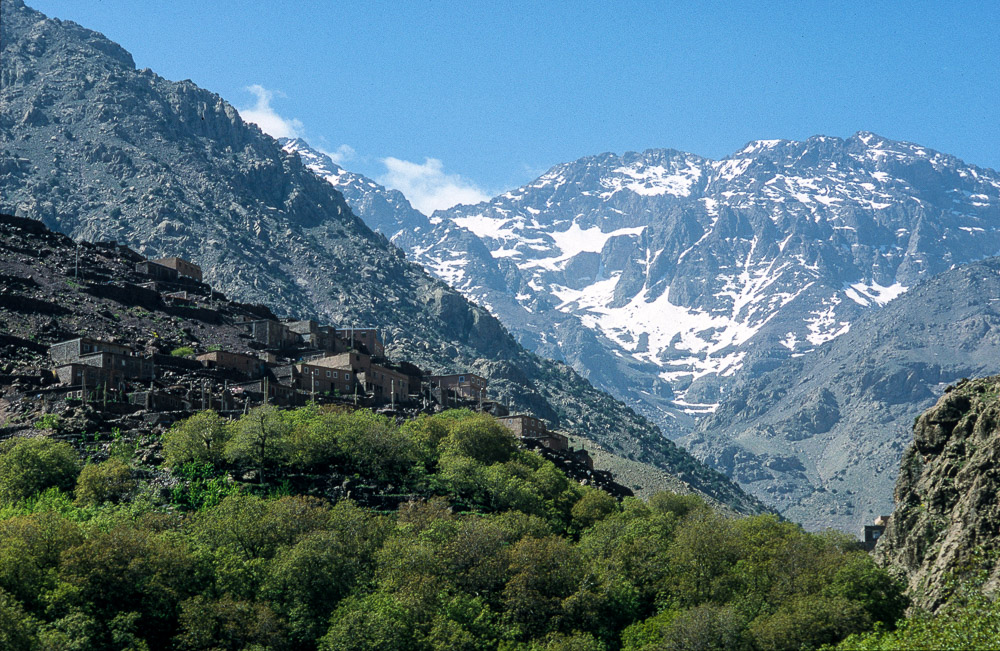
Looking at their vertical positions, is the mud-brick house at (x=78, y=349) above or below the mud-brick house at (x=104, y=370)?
above

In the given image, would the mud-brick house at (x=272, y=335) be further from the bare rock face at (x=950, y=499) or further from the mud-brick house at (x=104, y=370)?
the bare rock face at (x=950, y=499)

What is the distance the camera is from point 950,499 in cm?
10338

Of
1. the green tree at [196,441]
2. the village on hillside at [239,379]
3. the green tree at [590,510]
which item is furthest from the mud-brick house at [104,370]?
the green tree at [590,510]

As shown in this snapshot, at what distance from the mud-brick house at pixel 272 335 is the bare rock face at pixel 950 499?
95.9 metres

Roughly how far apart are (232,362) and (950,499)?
88.9 meters

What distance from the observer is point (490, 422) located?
141500mm

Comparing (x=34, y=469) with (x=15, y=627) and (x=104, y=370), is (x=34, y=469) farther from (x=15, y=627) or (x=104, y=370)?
(x=15, y=627)

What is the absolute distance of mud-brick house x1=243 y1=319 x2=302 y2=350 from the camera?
613 feet

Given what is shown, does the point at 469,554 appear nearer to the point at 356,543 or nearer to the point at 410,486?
A: the point at 356,543

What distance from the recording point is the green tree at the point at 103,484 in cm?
10900

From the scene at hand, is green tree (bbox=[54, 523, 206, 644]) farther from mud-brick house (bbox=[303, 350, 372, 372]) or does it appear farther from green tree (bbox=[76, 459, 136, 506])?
mud-brick house (bbox=[303, 350, 372, 372])

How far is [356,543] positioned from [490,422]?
4457 centimetres

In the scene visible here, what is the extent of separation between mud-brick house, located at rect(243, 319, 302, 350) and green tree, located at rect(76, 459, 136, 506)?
72.7 metres

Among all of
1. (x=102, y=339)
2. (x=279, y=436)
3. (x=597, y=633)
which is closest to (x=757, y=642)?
(x=597, y=633)
